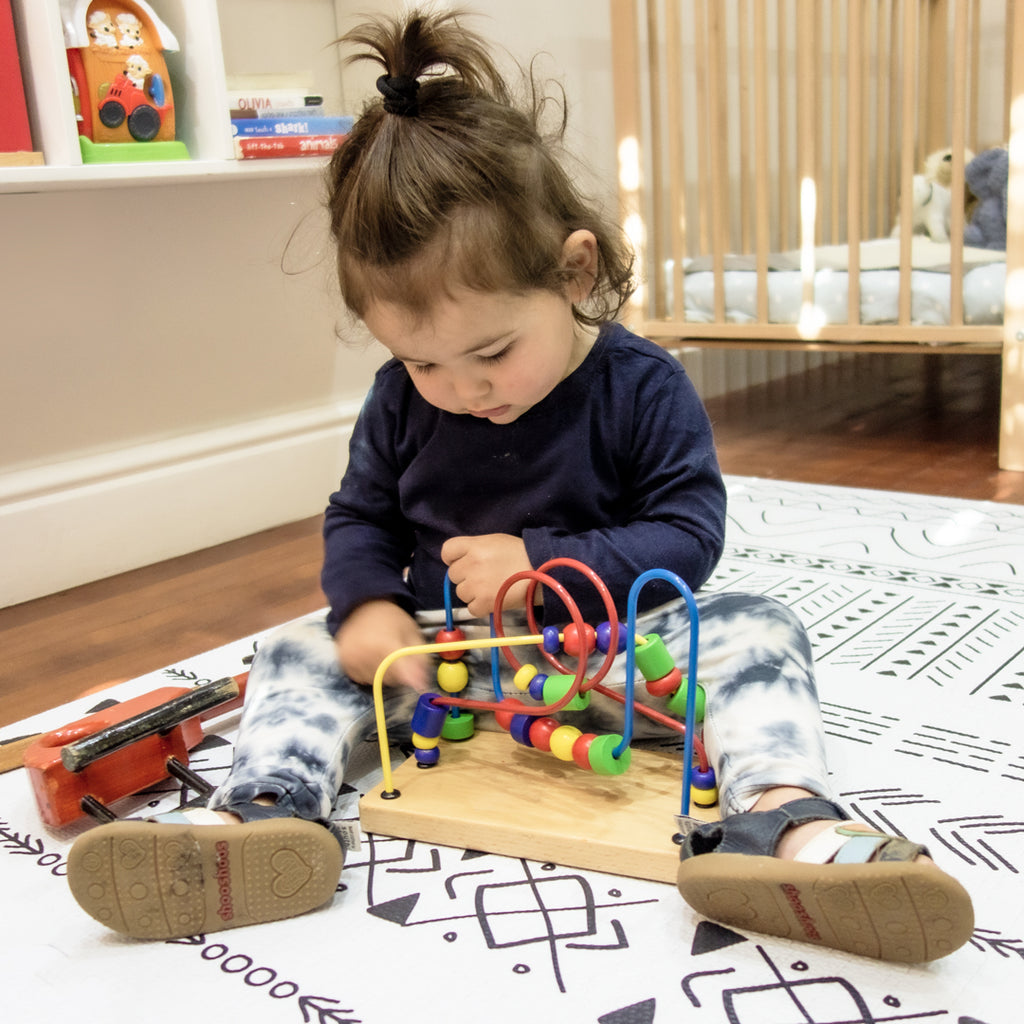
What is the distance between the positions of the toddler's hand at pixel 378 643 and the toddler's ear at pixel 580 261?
0.93 ft

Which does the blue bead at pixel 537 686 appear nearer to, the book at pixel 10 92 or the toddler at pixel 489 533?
the toddler at pixel 489 533

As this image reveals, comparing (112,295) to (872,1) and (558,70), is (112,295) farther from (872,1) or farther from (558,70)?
(872,1)

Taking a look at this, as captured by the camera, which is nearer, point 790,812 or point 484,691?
point 790,812

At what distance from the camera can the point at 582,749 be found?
76 centimetres

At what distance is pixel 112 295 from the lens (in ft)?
4.83

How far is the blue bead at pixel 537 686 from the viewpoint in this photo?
2.57 feet

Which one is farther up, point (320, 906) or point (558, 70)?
point (558, 70)

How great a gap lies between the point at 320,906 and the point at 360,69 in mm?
1367

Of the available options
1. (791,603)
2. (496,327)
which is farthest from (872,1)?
(496,327)

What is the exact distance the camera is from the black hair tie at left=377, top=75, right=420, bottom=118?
0.80 metres

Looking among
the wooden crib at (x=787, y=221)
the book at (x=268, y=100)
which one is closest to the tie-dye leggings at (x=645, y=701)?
the book at (x=268, y=100)

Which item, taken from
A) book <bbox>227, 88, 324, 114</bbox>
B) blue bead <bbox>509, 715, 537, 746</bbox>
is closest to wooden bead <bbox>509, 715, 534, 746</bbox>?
blue bead <bbox>509, 715, 537, 746</bbox>

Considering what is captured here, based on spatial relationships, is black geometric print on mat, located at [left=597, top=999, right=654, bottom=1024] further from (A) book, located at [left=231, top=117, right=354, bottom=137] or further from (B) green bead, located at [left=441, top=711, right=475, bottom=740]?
(A) book, located at [left=231, top=117, right=354, bottom=137]

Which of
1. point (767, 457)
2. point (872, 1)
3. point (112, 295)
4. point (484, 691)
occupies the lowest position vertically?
point (767, 457)
